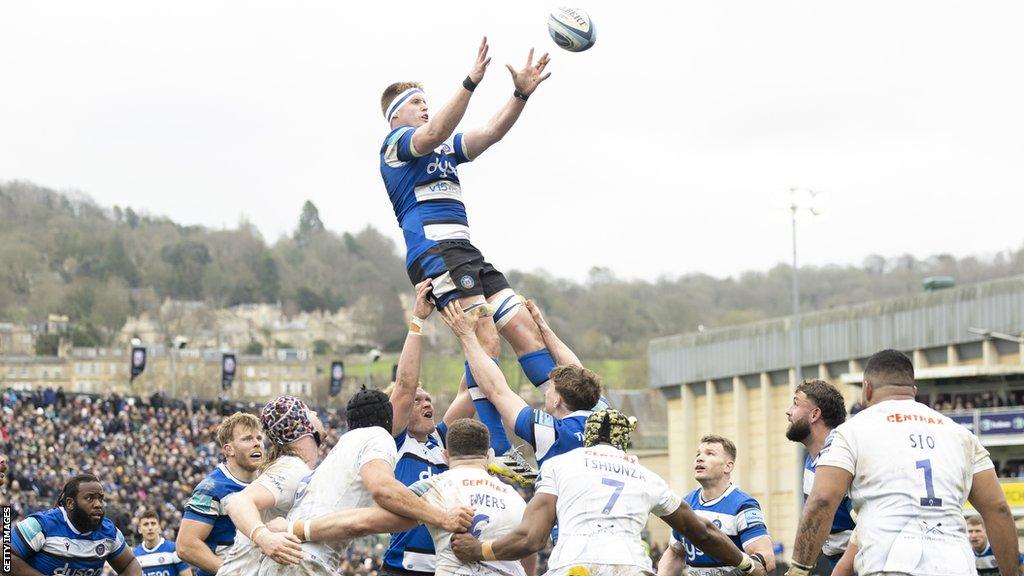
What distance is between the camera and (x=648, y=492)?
10016 mm

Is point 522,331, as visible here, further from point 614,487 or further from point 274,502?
point 614,487

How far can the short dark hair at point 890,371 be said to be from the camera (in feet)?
32.2

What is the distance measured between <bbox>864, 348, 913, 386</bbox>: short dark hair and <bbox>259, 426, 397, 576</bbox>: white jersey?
3.06 m

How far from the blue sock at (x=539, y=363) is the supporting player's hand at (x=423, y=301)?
0.87 m

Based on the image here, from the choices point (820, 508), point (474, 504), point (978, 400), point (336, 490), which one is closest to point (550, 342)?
point (474, 504)

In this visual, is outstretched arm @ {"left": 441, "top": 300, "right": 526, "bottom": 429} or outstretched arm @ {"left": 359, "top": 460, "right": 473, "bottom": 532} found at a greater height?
outstretched arm @ {"left": 441, "top": 300, "right": 526, "bottom": 429}

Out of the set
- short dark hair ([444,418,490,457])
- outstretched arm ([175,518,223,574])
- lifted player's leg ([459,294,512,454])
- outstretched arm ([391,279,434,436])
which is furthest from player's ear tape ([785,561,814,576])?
outstretched arm ([175,518,223,574])

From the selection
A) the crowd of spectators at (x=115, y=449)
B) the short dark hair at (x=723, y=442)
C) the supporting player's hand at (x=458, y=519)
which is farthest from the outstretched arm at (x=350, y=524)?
the crowd of spectators at (x=115, y=449)

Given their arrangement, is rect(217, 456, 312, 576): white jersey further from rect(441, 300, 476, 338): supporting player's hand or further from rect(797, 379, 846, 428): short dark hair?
rect(797, 379, 846, 428): short dark hair

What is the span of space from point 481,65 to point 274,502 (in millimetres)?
3371

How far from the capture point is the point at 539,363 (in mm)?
12531

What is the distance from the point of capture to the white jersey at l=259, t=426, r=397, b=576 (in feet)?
33.7

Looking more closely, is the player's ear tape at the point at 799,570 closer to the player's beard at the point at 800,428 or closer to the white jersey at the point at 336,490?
the player's beard at the point at 800,428

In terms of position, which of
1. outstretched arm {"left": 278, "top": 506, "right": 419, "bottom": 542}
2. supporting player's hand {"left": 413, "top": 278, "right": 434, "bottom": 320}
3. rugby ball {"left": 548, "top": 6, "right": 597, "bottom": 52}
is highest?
rugby ball {"left": 548, "top": 6, "right": 597, "bottom": 52}
